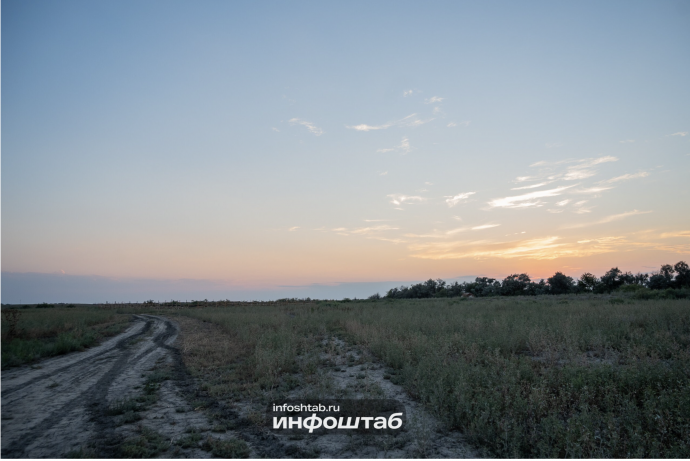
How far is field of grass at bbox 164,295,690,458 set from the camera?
5.00 metres

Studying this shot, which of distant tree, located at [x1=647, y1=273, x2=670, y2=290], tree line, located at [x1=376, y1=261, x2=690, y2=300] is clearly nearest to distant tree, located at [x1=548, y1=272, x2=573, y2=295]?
tree line, located at [x1=376, y1=261, x2=690, y2=300]

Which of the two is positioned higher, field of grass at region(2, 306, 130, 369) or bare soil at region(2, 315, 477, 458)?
field of grass at region(2, 306, 130, 369)

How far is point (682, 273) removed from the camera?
53875 mm

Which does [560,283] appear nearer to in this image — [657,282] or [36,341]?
[657,282]

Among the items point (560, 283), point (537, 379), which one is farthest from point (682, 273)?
point (537, 379)

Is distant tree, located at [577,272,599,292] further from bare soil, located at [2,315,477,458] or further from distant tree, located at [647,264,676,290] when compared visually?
bare soil, located at [2,315,477,458]

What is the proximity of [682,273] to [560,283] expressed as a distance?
55.4 ft

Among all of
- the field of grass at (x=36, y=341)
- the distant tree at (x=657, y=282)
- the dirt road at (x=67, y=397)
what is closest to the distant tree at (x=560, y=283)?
the distant tree at (x=657, y=282)

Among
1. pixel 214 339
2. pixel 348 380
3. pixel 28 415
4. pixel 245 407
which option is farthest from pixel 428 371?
pixel 214 339

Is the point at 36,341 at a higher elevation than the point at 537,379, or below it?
higher

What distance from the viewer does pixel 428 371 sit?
7711 mm

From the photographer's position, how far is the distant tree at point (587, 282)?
6233cm

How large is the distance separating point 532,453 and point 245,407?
542 cm

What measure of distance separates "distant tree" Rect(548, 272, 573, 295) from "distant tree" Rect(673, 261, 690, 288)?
14.3m
